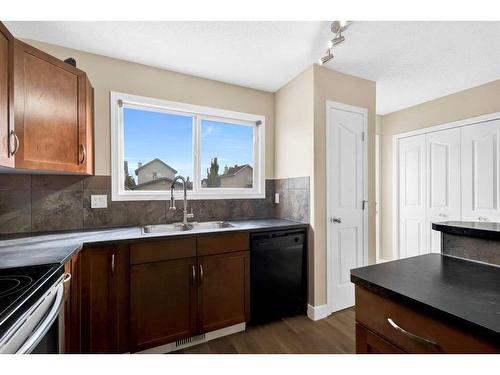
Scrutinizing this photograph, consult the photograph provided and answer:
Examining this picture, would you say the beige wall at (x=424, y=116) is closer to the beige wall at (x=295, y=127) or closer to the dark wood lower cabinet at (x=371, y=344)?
the beige wall at (x=295, y=127)

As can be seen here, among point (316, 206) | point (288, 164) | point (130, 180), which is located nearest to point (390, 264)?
point (316, 206)

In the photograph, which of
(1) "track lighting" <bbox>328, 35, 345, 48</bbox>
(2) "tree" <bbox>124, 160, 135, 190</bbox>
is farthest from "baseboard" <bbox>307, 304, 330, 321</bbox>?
(1) "track lighting" <bbox>328, 35, 345, 48</bbox>

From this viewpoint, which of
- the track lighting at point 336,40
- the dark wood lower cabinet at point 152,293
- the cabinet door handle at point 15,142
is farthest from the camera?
the track lighting at point 336,40

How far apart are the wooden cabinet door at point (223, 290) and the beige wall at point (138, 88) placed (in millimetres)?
1275

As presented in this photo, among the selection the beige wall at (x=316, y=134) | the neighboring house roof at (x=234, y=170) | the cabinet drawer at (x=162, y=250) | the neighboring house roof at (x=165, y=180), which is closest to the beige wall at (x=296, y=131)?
the beige wall at (x=316, y=134)

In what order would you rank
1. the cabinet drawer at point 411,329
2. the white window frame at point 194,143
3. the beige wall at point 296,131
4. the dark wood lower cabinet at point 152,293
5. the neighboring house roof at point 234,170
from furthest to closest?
the neighboring house roof at point 234,170 < the beige wall at point 296,131 < the white window frame at point 194,143 < the dark wood lower cabinet at point 152,293 < the cabinet drawer at point 411,329

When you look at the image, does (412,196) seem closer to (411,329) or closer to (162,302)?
(411,329)

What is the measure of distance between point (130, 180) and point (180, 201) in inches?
19.9

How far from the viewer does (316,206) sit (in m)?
2.19

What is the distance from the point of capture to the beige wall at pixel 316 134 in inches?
86.4

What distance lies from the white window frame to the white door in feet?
2.67

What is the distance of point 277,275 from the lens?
2.10 m
